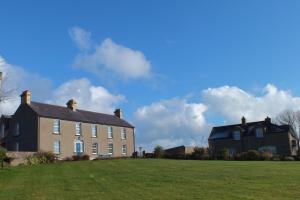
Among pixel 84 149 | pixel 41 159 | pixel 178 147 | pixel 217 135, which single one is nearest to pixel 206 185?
pixel 41 159

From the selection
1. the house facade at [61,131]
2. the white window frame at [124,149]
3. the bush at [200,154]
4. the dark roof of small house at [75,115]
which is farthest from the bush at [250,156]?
the white window frame at [124,149]

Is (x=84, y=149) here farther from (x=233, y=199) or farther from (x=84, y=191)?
(x=233, y=199)

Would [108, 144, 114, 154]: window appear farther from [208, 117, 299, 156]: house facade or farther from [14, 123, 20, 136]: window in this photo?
[208, 117, 299, 156]: house facade

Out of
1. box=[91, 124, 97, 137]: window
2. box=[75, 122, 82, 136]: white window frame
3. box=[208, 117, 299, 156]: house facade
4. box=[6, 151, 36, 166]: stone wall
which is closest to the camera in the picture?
box=[6, 151, 36, 166]: stone wall

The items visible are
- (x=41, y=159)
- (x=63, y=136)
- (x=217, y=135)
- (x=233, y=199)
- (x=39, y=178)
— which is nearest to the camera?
(x=233, y=199)

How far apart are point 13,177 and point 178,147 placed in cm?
3582

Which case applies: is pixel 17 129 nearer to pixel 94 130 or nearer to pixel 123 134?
pixel 94 130

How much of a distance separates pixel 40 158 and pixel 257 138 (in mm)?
38757

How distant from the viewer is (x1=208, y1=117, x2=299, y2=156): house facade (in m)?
69.8

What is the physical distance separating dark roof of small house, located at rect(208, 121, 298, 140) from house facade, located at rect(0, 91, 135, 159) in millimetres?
17009

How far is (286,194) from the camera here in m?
17.9

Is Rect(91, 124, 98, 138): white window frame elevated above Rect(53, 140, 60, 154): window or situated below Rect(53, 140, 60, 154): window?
above

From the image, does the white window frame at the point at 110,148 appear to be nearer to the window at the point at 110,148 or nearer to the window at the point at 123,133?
the window at the point at 110,148

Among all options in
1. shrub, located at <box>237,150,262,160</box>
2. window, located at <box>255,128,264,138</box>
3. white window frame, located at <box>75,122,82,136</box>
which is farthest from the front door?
window, located at <box>255,128,264,138</box>
